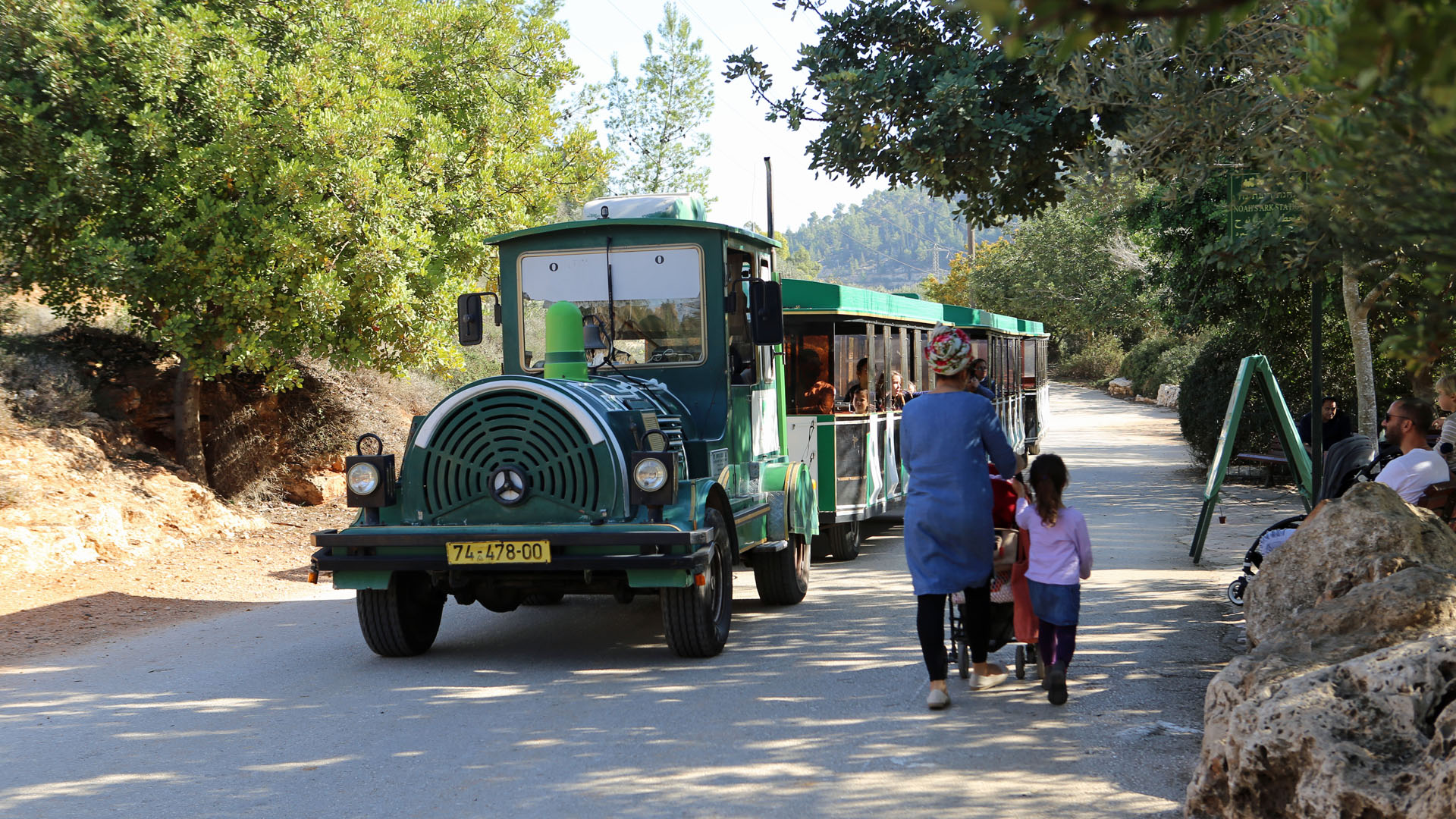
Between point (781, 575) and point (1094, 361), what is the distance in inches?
1777

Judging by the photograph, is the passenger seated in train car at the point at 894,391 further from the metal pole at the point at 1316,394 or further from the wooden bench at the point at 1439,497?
the wooden bench at the point at 1439,497

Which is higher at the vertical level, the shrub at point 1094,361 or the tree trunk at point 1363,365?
the shrub at point 1094,361

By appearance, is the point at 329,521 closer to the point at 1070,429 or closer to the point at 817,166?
the point at 817,166

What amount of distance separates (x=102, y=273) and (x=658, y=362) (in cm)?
Result: 634

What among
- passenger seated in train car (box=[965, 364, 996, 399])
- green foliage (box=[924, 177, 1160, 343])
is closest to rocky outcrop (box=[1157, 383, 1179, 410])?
green foliage (box=[924, 177, 1160, 343])

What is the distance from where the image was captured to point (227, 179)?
12406mm

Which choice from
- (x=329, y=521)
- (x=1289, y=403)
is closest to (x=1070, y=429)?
(x=1289, y=403)

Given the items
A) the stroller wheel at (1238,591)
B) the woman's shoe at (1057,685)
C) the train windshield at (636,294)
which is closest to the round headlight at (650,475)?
the train windshield at (636,294)

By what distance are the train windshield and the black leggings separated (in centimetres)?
286

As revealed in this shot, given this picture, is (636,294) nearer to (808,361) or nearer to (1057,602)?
(1057,602)

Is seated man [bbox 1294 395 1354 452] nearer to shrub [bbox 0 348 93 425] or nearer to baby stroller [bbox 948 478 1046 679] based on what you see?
baby stroller [bbox 948 478 1046 679]

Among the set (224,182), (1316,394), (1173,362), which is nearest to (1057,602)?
(1316,394)

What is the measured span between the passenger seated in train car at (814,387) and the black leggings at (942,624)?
5.35 meters

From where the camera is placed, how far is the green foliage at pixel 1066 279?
39.0 metres
